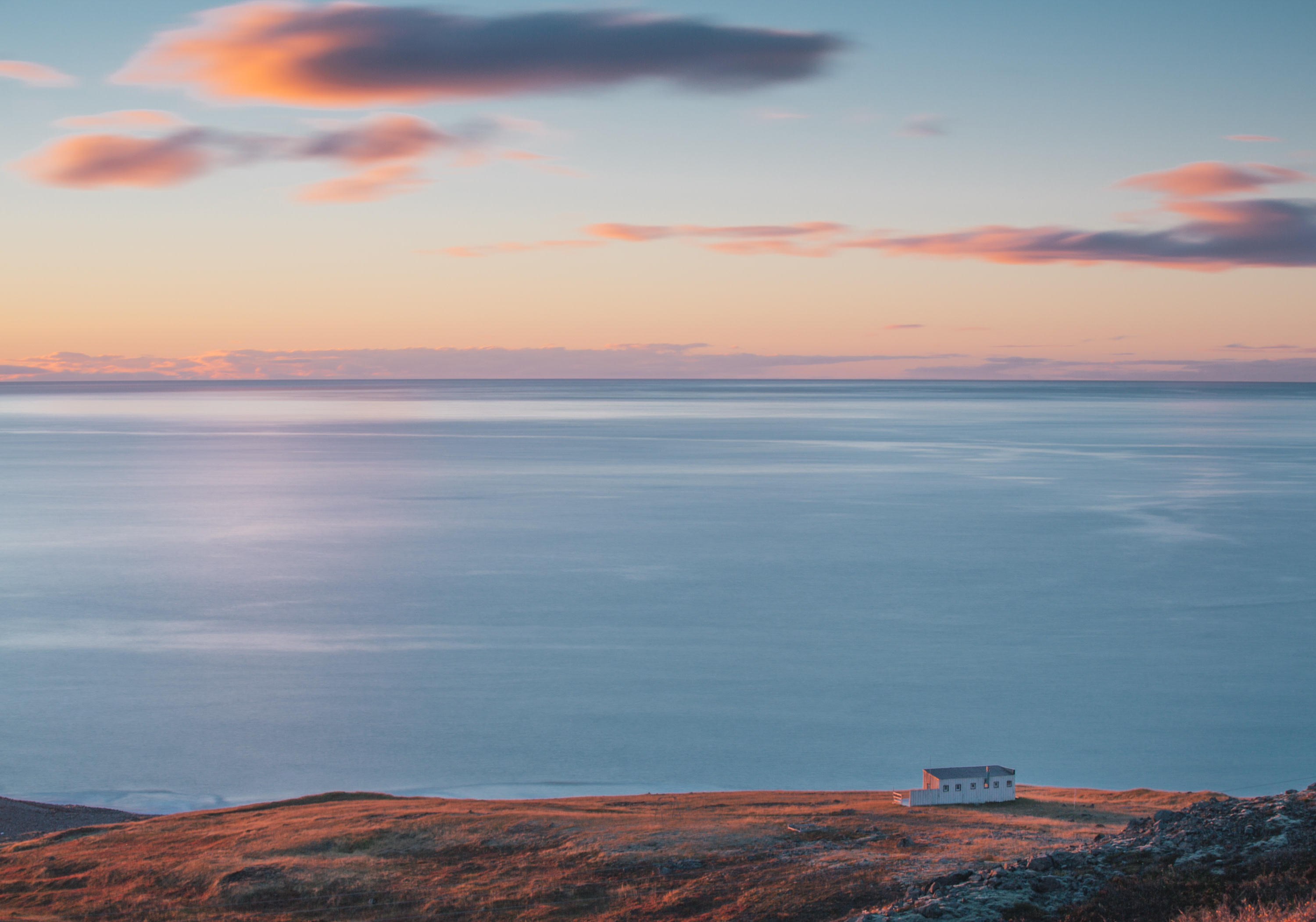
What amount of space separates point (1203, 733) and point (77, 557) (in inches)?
2569

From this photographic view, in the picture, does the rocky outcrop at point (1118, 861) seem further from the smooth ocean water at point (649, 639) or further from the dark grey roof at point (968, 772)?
the smooth ocean water at point (649, 639)

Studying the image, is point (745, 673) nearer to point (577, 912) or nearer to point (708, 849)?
point (708, 849)

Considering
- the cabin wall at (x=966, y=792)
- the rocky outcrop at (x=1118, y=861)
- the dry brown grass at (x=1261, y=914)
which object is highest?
the dry brown grass at (x=1261, y=914)

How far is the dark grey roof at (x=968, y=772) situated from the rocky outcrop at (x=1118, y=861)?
10.6 meters

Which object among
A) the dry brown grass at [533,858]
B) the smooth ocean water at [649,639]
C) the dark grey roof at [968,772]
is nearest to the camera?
the dry brown grass at [533,858]

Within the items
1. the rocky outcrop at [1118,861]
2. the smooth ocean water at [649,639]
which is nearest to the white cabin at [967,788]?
the smooth ocean water at [649,639]

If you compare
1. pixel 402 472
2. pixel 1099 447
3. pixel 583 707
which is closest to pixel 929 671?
pixel 583 707

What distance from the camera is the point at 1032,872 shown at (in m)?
18.7

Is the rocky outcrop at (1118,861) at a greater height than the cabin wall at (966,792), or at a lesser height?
greater

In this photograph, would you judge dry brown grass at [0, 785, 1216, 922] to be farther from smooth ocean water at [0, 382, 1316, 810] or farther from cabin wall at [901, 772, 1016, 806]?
smooth ocean water at [0, 382, 1316, 810]

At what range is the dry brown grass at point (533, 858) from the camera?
24016mm

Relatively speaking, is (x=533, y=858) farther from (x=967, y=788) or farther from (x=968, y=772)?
(x=968, y=772)

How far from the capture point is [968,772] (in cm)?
3303

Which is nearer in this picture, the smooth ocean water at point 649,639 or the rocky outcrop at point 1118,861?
the rocky outcrop at point 1118,861
